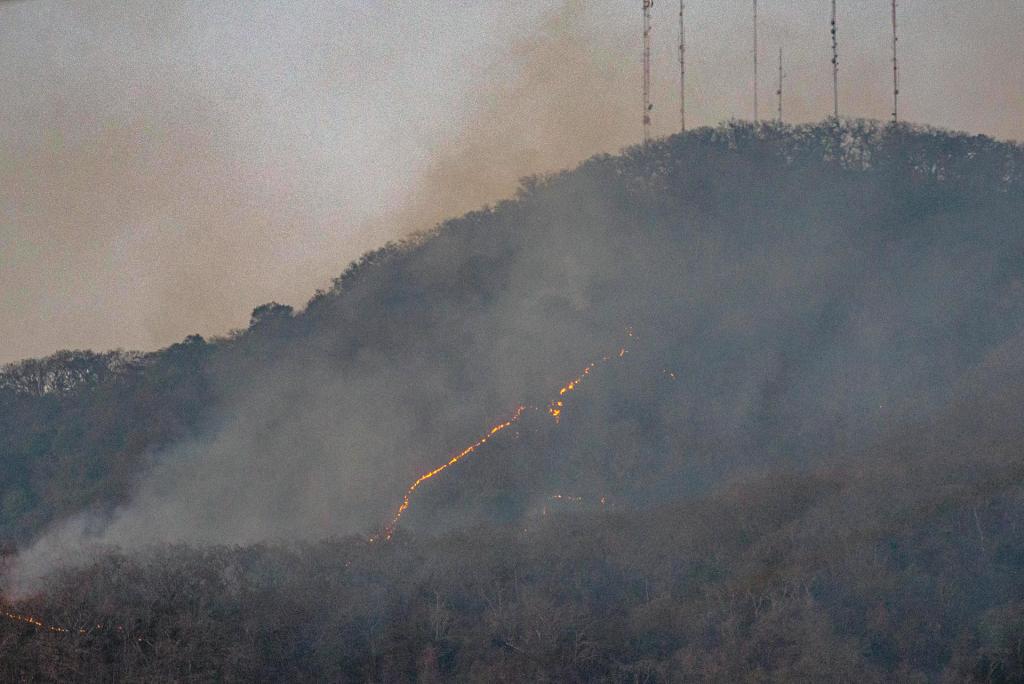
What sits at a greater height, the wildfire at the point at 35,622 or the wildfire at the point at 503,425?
the wildfire at the point at 503,425

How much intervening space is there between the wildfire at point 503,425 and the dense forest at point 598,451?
40cm

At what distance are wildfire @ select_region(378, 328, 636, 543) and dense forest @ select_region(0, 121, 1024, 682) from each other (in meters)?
0.40

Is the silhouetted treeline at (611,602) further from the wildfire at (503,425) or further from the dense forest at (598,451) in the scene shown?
the wildfire at (503,425)

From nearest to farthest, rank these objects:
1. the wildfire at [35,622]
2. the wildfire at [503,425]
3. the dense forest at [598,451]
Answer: the wildfire at [35,622] → the dense forest at [598,451] → the wildfire at [503,425]

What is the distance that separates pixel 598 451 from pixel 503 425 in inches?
197

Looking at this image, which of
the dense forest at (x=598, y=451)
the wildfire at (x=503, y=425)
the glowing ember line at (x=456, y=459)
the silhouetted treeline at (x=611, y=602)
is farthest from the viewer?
the wildfire at (x=503, y=425)

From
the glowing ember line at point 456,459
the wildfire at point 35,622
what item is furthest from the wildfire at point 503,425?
the wildfire at point 35,622

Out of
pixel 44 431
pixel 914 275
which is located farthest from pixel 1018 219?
pixel 44 431

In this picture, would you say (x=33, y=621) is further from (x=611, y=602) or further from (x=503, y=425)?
(x=503, y=425)

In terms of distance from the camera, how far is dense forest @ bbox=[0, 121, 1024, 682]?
52.8 meters

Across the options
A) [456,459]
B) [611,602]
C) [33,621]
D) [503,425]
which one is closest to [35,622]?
[33,621]

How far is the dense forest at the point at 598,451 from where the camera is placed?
173 feet

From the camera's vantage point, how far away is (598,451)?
7688 centimetres

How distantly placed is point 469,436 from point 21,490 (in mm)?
22557
